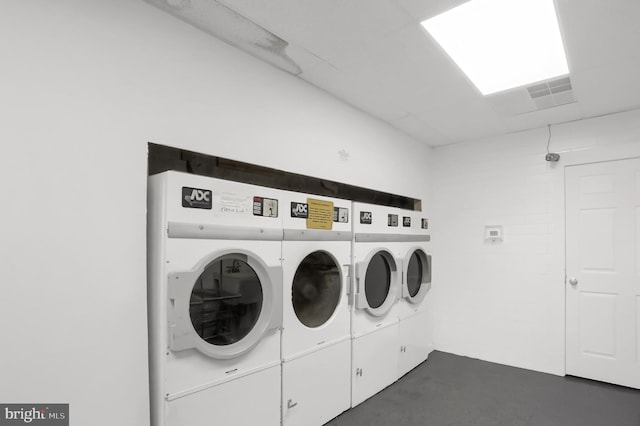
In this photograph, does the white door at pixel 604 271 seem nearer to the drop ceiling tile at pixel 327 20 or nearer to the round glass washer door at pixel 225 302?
the drop ceiling tile at pixel 327 20

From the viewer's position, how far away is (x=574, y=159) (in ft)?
11.9

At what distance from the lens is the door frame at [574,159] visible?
11.0 ft

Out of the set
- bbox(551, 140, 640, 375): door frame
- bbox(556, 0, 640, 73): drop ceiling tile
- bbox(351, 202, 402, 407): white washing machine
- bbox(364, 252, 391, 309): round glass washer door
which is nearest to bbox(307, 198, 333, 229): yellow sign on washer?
bbox(351, 202, 402, 407): white washing machine

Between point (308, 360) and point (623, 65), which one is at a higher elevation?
point (623, 65)

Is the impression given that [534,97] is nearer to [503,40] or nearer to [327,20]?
[503,40]

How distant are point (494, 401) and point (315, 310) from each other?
6.30ft

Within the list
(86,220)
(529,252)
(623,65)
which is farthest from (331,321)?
(623,65)

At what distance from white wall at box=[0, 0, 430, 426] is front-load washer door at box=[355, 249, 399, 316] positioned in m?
1.66

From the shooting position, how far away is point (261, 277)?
2092mm

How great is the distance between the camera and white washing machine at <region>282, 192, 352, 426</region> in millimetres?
2244

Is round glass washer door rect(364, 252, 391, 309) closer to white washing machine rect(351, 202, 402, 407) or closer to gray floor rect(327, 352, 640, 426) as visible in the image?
white washing machine rect(351, 202, 402, 407)

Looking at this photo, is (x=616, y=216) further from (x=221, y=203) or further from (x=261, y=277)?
(x=221, y=203)

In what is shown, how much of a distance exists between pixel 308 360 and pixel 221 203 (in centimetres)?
133

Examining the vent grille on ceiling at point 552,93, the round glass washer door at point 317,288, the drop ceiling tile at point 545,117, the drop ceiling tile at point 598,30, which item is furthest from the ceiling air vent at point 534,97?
the round glass washer door at point 317,288
